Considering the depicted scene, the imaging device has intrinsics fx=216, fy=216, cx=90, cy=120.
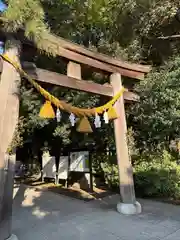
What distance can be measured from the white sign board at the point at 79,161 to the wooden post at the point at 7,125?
12.0ft

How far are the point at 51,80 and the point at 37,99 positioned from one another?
8.17ft

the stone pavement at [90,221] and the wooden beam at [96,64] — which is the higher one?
the wooden beam at [96,64]

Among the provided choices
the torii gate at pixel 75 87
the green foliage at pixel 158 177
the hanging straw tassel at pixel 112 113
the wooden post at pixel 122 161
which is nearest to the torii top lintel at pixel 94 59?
the torii gate at pixel 75 87

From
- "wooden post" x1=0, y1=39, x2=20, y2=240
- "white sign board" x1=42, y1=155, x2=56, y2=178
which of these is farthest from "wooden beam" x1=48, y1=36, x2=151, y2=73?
"white sign board" x1=42, y1=155, x2=56, y2=178

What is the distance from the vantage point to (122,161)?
4.42 meters

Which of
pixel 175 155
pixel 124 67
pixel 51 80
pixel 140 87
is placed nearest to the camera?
pixel 51 80

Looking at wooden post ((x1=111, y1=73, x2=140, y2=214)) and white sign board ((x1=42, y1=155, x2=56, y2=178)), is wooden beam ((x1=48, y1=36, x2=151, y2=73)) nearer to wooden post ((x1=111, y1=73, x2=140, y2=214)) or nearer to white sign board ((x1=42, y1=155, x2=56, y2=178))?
wooden post ((x1=111, y1=73, x2=140, y2=214))

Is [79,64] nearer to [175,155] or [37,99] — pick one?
[37,99]

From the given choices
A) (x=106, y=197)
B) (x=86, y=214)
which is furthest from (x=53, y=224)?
(x=106, y=197)

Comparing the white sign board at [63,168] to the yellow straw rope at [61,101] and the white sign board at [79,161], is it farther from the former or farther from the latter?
the yellow straw rope at [61,101]

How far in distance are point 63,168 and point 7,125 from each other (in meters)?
4.78

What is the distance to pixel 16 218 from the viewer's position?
417 cm

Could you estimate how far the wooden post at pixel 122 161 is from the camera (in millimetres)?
4246

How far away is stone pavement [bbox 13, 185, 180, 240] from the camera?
3.24 meters
